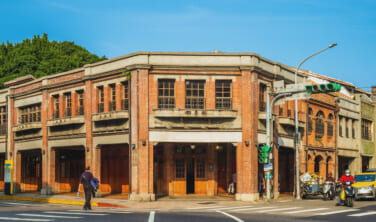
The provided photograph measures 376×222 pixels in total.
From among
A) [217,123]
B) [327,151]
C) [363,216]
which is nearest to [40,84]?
[217,123]

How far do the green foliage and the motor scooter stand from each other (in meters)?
32.8

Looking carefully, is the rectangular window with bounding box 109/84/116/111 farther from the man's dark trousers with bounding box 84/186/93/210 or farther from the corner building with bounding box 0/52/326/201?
the man's dark trousers with bounding box 84/186/93/210

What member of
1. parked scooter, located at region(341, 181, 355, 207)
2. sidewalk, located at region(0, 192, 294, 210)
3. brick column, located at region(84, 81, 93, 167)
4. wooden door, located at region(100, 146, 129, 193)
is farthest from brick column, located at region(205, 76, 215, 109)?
parked scooter, located at region(341, 181, 355, 207)

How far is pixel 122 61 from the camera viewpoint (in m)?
31.5

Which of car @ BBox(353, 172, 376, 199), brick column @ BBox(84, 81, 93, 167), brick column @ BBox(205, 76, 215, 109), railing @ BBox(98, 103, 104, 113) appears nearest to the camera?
car @ BBox(353, 172, 376, 199)

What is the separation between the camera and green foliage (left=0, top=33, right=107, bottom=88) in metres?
54.5

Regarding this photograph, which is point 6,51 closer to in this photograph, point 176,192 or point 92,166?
point 92,166

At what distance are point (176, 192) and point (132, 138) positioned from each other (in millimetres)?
4715

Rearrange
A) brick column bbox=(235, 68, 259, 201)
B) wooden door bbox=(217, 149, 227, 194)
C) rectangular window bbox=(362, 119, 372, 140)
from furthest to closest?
rectangular window bbox=(362, 119, 372, 140)
wooden door bbox=(217, 149, 227, 194)
brick column bbox=(235, 68, 259, 201)

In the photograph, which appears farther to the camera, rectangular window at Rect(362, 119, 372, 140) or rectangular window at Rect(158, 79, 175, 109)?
rectangular window at Rect(362, 119, 372, 140)

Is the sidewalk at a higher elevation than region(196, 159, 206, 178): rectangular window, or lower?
lower

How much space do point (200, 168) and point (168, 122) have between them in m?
4.52

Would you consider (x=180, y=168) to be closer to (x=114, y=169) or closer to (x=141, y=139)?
(x=141, y=139)

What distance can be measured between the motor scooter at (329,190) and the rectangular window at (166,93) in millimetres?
10382
